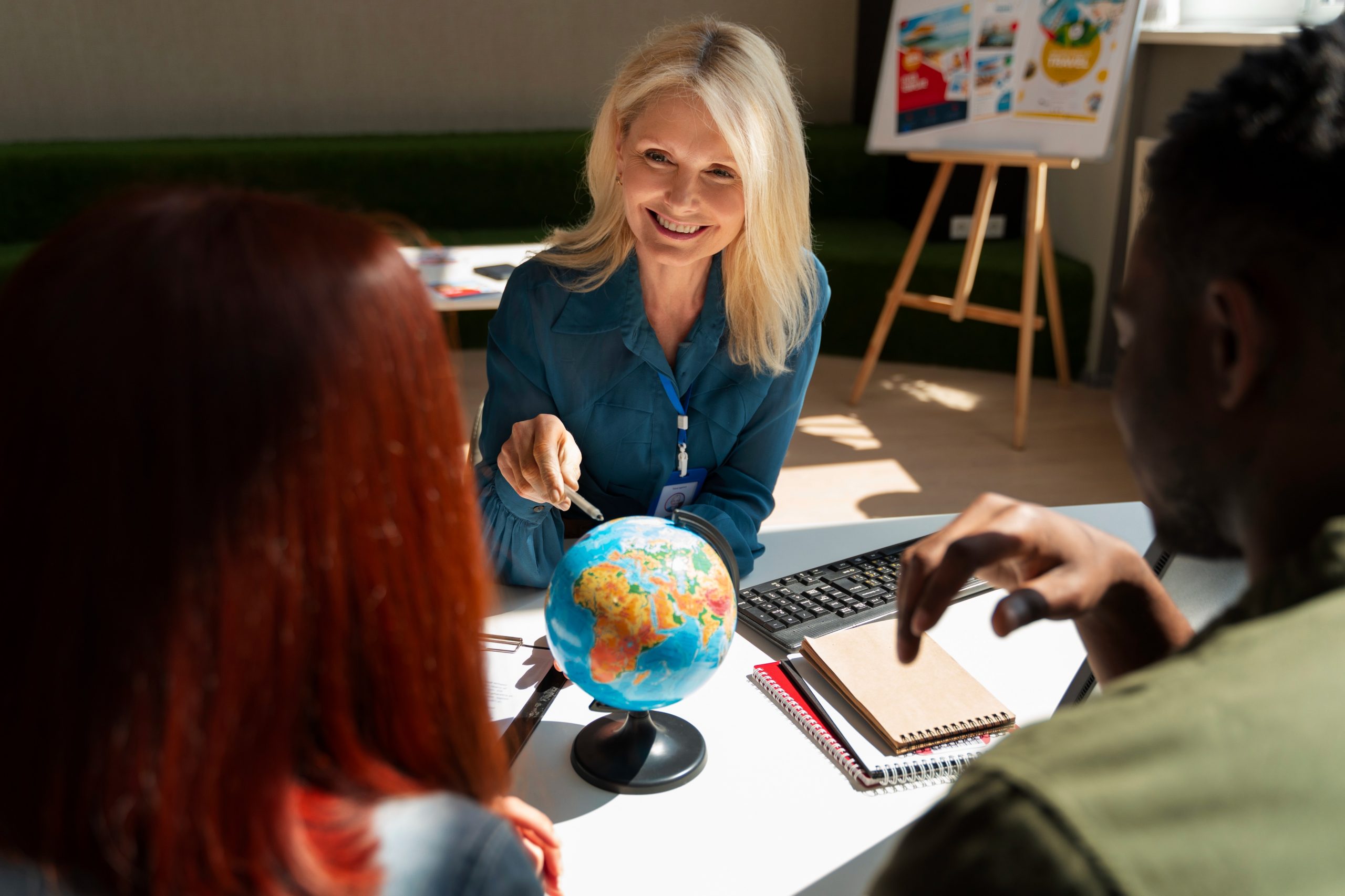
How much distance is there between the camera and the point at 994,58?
4227 millimetres

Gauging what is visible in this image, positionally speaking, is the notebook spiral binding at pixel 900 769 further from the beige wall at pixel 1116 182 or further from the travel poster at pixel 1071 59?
the beige wall at pixel 1116 182

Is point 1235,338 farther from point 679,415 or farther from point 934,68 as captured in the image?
point 934,68

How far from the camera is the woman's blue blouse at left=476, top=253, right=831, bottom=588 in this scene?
5.92 feet

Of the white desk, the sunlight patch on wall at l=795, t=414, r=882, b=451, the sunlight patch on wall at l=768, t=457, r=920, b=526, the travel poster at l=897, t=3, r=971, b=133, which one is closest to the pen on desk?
the white desk

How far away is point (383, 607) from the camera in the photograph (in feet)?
2.02

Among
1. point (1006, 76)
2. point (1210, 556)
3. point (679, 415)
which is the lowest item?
point (679, 415)

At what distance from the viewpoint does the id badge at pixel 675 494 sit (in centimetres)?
177

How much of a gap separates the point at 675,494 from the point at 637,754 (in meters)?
0.68

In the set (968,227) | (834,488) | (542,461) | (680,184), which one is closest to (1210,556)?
(542,461)

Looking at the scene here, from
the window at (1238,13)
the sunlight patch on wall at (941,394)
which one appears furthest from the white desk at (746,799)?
the window at (1238,13)

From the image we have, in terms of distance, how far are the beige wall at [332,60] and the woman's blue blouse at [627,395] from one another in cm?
485

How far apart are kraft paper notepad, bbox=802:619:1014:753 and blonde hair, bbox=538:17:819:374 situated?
0.62 metres

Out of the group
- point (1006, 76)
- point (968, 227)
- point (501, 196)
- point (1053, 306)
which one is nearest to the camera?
point (1006, 76)

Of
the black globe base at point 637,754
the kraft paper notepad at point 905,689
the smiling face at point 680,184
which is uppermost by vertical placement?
the smiling face at point 680,184
